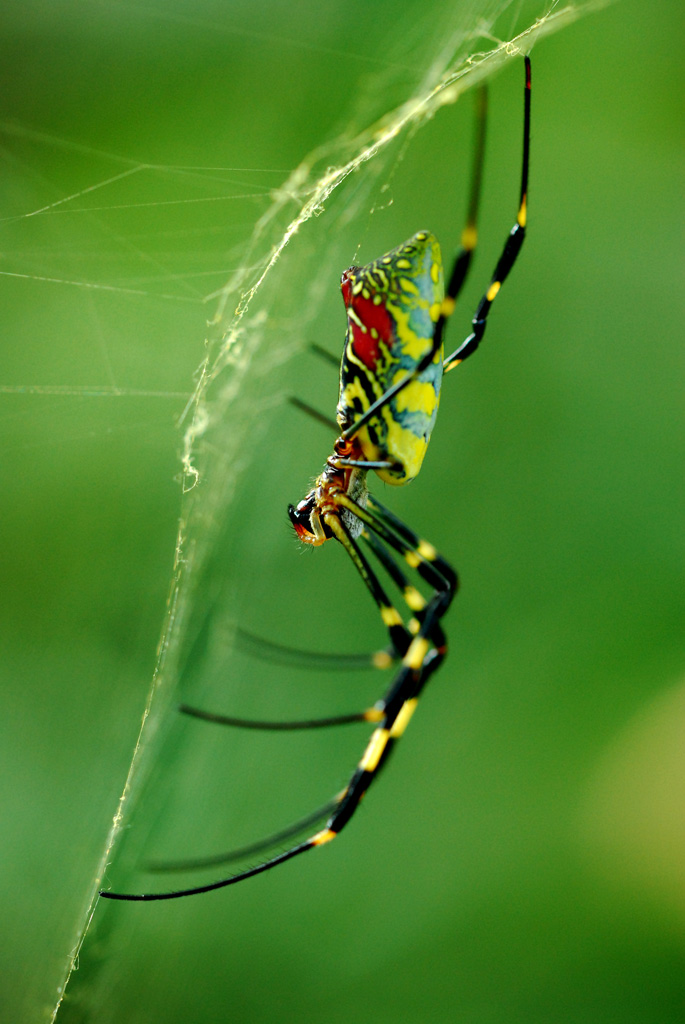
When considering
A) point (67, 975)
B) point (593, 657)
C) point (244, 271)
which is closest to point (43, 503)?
point (244, 271)

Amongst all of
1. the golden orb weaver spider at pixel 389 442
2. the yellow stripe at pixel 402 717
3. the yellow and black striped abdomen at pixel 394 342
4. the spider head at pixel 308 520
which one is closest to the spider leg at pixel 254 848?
the golden orb weaver spider at pixel 389 442

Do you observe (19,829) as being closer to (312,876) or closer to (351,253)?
(312,876)

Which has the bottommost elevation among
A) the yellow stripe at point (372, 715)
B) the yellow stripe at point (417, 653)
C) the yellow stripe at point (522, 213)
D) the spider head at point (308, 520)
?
the yellow stripe at point (372, 715)

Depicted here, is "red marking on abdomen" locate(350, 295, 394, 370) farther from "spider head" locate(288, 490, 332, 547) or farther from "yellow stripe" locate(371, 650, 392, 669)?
"yellow stripe" locate(371, 650, 392, 669)

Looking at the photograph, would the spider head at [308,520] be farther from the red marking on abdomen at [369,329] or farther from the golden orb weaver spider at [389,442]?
the red marking on abdomen at [369,329]

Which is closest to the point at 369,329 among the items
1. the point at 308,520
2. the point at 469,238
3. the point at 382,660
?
the point at 469,238

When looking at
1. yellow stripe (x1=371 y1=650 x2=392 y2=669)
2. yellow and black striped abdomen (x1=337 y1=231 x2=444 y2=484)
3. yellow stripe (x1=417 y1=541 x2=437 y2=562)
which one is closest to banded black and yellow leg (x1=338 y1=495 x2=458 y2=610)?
yellow stripe (x1=417 y1=541 x2=437 y2=562)

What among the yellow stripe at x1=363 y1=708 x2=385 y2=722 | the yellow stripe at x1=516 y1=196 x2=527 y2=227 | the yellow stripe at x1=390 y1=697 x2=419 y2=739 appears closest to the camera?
the yellow stripe at x1=516 y1=196 x2=527 y2=227

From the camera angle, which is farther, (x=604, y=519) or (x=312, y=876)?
(x=604, y=519)
